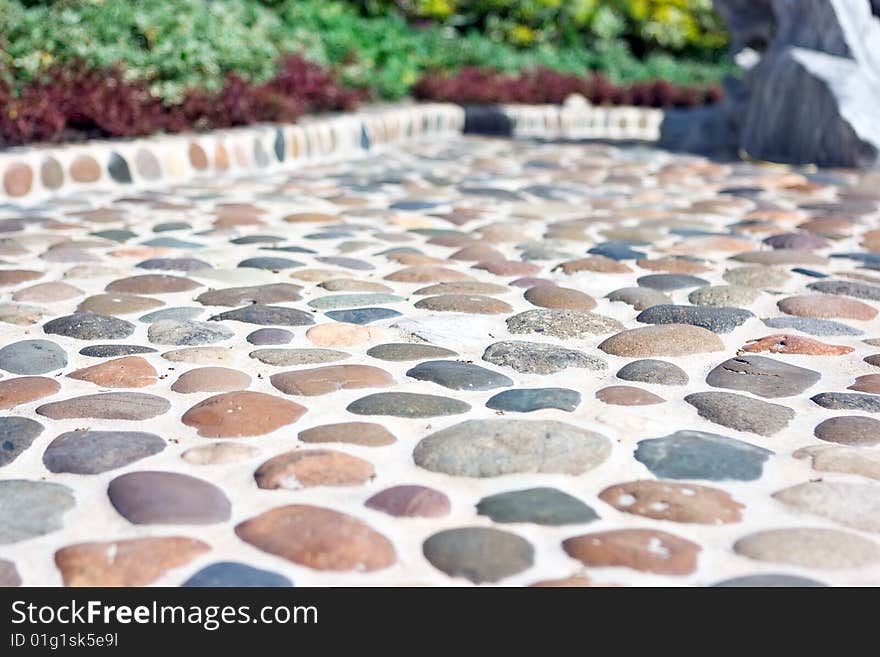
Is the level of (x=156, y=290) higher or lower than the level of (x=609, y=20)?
lower

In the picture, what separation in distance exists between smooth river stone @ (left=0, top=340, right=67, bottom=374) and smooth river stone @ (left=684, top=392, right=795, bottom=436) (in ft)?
4.96

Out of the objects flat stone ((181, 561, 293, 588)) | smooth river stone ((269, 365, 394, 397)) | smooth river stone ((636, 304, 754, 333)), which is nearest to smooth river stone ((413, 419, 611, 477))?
smooth river stone ((269, 365, 394, 397))

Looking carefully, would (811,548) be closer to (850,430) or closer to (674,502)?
(674,502)

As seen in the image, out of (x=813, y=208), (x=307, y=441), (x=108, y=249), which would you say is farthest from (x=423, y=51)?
(x=307, y=441)

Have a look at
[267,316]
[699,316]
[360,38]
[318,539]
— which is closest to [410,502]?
[318,539]

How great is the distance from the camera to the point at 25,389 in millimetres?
2508

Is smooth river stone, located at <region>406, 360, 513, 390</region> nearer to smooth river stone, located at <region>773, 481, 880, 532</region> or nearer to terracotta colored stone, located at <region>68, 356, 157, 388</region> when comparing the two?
terracotta colored stone, located at <region>68, 356, 157, 388</region>

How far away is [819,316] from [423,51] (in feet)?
26.7

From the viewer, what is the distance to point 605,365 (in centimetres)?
277

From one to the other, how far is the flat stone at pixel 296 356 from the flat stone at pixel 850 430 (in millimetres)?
1148

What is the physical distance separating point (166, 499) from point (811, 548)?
3.62 feet

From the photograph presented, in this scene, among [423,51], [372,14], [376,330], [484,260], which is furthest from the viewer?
[372,14]
